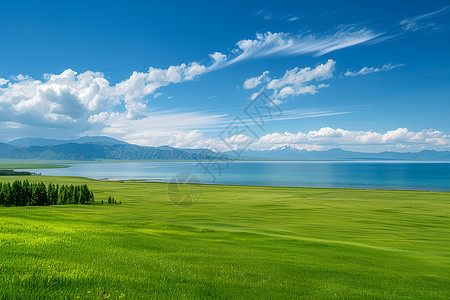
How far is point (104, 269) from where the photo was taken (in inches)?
305

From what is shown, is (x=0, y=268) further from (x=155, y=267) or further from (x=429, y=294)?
(x=429, y=294)

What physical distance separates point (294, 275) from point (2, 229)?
40.3ft

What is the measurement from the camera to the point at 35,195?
69.6m

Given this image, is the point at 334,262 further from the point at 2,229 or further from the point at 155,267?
the point at 2,229

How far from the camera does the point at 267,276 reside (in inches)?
379

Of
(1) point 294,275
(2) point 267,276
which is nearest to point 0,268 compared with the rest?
(2) point 267,276

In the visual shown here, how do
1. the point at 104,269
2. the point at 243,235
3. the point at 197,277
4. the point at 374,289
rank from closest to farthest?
the point at 104,269 < the point at 197,277 < the point at 374,289 < the point at 243,235

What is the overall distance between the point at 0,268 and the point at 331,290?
9393 millimetres

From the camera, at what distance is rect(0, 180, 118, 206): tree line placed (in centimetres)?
6681

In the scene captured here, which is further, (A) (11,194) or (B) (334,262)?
(A) (11,194)

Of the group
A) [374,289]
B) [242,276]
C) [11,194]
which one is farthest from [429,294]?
[11,194]

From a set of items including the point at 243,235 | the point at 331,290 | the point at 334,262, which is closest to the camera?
the point at 331,290

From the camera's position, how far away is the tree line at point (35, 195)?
6681 cm

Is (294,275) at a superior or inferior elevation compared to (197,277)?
inferior
